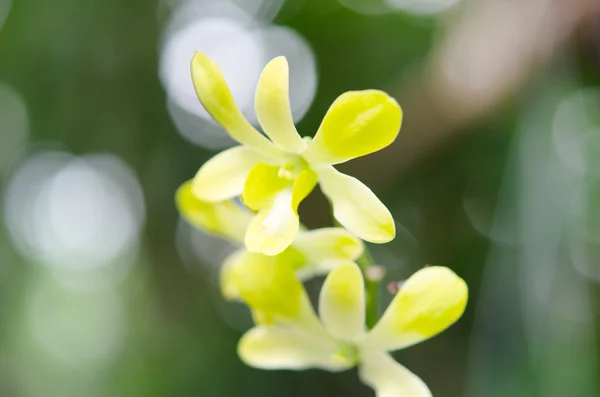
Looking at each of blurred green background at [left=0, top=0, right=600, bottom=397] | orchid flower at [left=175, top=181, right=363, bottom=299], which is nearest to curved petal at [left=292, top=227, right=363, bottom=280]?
orchid flower at [left=175, top=181, right=363, bottom=299]

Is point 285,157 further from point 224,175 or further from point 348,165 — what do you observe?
point 348,165

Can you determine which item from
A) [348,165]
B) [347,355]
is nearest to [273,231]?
[347,355]

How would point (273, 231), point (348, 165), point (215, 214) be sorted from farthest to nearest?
point (348, 165)
point (215, 214)
point (273, 231)

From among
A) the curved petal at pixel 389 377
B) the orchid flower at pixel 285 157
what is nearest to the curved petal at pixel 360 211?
the orchid flower at pixel 285 157

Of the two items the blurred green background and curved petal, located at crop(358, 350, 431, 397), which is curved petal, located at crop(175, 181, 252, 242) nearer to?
curved petal, located at crop(358, 350, 431, 397)

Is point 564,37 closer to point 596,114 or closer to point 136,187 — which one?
point 596,114

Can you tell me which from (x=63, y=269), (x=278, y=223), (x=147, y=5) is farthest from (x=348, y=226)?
(x=63, y=269)

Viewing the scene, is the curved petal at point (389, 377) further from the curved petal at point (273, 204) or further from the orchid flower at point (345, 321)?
the curved petal at point (273, 204)
